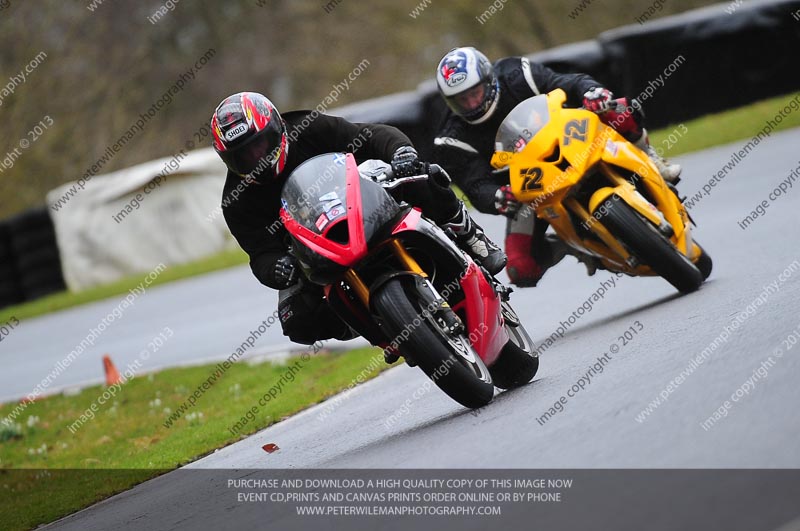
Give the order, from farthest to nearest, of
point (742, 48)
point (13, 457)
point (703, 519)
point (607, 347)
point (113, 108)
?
point (113, 108) < point (742, 48) < point (13, 457) < point (607, 347) < point (703, 519)

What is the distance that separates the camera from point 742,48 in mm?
19422

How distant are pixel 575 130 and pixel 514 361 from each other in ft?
6.26

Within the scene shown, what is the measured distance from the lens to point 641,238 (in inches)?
311

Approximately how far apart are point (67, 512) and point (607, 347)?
10.9ft

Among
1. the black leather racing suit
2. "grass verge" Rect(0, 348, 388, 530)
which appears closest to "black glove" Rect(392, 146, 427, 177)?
the black leather racing suit

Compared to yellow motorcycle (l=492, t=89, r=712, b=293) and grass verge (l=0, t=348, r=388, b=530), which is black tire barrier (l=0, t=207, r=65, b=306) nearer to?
grass verge (l=0, t=348, r=388, b=530)

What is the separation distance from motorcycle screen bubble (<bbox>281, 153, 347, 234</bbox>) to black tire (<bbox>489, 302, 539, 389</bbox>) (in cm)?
140

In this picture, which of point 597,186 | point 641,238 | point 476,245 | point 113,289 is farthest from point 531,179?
point 113,289

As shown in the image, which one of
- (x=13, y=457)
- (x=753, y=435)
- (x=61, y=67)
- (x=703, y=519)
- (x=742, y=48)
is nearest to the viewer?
(x=703, y=519)

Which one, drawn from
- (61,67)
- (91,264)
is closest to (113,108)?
(61,67)

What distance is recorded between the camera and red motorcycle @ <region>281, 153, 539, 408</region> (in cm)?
596

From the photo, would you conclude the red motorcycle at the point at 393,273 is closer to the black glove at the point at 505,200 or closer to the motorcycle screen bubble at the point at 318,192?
the motorcycle screen bubble at the point at 318,192

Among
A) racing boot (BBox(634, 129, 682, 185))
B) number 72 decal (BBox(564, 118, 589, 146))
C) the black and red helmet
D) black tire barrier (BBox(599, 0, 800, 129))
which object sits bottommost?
black tire barrier (BBox(599, 0, 800, 129))

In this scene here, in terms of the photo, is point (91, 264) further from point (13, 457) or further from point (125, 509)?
point (125, 509)
